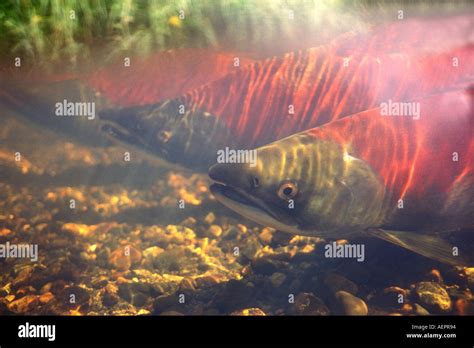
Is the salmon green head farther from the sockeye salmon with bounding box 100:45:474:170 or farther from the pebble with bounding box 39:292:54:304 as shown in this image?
the pebble with bounding box 39:292:54:304

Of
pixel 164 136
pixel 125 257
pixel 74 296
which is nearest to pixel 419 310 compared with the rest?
pixel 125 257

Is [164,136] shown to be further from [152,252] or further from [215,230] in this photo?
[152,252]

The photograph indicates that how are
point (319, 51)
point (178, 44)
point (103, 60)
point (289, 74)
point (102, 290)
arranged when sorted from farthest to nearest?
1. point (103, 60)
2. point (178, 44)
3. point (319, 51)
4. point (289, 74)
5. point (102, 290)

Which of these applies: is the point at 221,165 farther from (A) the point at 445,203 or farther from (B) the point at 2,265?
(B) the point at 2,265

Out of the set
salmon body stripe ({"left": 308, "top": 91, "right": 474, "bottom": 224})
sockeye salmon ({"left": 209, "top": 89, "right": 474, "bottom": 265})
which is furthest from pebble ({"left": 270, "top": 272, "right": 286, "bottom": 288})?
salmon body stripe ({"left": 308, "top": 91, "right": 474, "bottom": 224})

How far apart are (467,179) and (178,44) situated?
21.1 feet

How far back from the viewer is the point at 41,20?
6.13m

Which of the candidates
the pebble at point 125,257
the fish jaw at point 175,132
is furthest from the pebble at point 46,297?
the fish jaw at point 175,132

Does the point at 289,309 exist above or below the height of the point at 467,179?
below

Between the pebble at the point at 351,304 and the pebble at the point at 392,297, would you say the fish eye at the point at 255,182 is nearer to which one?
the pebble at the point at 351,304

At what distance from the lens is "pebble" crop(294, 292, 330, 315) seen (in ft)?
11.3

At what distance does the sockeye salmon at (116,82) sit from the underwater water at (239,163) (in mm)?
59

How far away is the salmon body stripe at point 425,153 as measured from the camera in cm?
342
